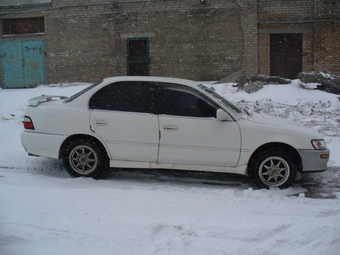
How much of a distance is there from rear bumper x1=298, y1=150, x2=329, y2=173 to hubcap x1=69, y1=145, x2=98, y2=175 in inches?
117

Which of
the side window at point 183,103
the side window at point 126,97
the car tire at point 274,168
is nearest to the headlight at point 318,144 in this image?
the car tire at point 274,168

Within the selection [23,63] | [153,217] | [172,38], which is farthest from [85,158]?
[23,63]

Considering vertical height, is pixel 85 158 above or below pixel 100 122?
below

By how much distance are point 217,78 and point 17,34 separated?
9.40m

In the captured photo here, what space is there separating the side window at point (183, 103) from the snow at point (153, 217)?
1054mm

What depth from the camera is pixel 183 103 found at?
5.46m

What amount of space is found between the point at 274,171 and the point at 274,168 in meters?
0.04

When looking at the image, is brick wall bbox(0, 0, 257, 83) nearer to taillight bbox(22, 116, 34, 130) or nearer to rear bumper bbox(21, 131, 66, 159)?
taillight bbox(22, 116, 34, 130)

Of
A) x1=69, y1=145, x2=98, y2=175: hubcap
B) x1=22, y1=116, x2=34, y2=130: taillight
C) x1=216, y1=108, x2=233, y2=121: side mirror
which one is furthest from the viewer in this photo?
x1=22, y1=116, x2=34, y2=130: taillight

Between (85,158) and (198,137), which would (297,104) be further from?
(85,158)

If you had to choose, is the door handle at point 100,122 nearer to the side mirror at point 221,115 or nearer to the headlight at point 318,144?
the side mirror at point 221,115

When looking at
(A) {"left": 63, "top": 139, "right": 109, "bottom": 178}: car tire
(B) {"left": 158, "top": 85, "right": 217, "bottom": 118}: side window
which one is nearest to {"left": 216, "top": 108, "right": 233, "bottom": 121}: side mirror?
(B) {"left": 158, "top": 85, "right": 217, "bottom": 118}: side window

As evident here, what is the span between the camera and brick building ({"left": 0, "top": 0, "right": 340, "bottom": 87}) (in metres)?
15.5

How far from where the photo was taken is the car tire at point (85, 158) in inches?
215
